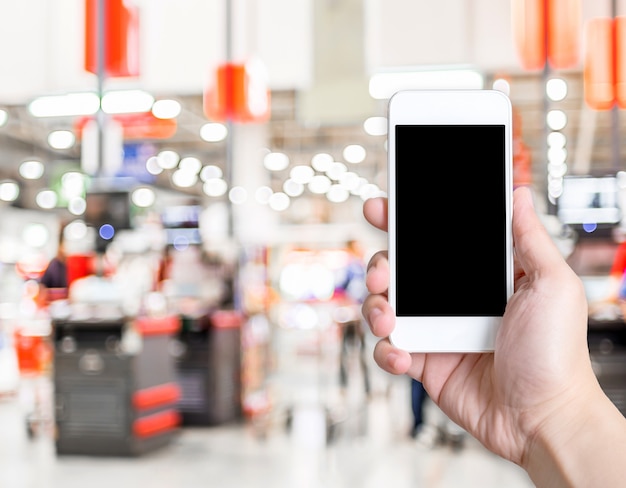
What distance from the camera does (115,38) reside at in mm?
7672

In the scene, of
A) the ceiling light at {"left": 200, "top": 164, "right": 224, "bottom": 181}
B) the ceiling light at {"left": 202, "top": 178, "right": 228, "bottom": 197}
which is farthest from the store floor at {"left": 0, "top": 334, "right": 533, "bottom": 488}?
the ceiling light at {"left": 202, "top": 178, "right": 228, "bottom": 197}

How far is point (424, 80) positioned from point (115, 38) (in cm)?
394

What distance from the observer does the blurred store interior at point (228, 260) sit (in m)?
6.72

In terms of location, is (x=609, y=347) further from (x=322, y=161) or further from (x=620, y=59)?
(x=322, y=161)

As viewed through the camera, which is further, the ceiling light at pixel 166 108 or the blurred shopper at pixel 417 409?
the ceiling light at pixel 166 108

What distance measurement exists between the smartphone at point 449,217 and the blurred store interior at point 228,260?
0.13 feet

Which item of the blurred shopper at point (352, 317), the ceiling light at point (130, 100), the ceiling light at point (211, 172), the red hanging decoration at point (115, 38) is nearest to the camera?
the red hanging decoration at point (115, 38)

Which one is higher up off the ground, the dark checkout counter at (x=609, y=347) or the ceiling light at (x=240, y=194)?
the ceiling light at (x=240, y=194)

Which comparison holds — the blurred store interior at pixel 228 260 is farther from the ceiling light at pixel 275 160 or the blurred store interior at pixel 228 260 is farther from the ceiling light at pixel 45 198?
the ceiling light at pixel 45 198

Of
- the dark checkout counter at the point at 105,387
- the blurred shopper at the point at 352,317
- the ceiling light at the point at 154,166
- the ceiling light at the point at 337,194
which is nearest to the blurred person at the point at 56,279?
the dark checkout counter at the point at 105,387

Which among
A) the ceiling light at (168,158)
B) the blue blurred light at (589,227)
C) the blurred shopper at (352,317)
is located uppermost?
the ceiling light at (168,158)

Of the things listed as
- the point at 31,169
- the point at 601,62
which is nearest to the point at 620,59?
the point at 601,62

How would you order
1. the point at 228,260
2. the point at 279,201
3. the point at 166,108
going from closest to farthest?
1. the point at 228,260
2. the point at 166,108
3. the point at 279,201

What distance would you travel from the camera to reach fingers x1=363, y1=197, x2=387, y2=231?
1504 millimetres
